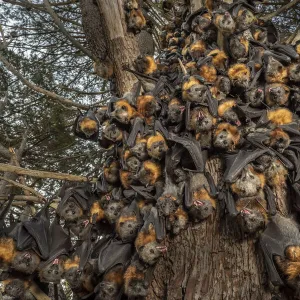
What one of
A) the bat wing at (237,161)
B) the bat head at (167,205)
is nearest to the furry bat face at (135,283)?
the bat head at (167,205)

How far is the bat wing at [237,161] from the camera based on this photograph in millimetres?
2289

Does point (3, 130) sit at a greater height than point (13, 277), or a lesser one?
greater

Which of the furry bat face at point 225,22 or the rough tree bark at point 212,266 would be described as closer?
the rough tree bark at point 212,266

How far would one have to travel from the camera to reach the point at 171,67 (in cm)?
356

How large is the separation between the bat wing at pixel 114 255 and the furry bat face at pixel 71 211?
1.86ft

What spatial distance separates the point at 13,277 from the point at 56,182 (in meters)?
4.32

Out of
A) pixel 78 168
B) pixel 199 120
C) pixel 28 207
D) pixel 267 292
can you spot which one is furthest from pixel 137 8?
pixel 78 168

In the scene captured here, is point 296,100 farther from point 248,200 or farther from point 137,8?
point 137,8

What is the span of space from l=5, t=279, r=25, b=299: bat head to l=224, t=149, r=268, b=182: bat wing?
1.65 m

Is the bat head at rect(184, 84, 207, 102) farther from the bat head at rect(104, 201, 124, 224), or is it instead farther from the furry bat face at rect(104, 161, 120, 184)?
the bat head at rect(104, 201, 124, 224)

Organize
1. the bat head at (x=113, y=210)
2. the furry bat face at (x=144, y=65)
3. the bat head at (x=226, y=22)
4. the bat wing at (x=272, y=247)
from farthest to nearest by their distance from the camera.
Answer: the furry bat face at (x=144, y=65), the bat head at (x=226, y=22), the bat head at (x=113, y=210), the bat wing at (x=272, y=247)

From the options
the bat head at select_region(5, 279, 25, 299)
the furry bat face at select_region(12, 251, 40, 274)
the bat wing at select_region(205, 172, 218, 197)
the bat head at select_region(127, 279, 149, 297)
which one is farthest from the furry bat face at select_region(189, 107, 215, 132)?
the bat head at select_region(5, 279, 25, 299)

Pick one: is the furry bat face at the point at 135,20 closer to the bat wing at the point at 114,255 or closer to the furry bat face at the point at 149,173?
the furry bat face at the point at 149,173

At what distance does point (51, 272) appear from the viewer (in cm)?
285
